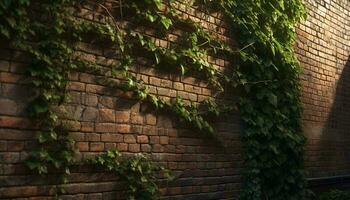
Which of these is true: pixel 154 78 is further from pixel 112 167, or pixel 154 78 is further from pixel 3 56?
pixel 3 56

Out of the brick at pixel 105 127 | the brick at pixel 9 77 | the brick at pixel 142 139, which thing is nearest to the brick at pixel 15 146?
the brick at pixel 9 77

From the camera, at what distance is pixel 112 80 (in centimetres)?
409

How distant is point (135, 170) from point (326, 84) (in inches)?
160

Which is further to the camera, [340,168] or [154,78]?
[340,168]

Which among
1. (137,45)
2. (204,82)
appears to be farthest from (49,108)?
(204,82)

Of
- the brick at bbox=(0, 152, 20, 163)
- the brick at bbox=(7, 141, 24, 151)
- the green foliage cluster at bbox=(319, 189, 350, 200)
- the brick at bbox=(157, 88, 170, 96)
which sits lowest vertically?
the green foliage cluster at bbox=(319, 189, 350, 200)

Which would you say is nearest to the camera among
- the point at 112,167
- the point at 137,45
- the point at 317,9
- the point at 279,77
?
the point at 112,167

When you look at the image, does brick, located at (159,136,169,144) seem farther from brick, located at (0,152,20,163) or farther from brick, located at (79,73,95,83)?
brick, located at (0,152,20,163)

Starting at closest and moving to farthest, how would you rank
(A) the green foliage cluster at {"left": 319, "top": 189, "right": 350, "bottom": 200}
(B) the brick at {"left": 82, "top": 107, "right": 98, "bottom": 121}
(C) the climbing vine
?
(C) the climbing vine < (B) the brick at {"left": 82, "top": 107, "right": 98, "bottom": 121} < (A) the green foliage cluster at {"left": 319, "top": 189, "right": 350, "bottom": 200}

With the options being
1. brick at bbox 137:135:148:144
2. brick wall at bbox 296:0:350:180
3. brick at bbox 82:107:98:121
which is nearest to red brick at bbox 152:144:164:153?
brick at bbox 137:135:148:144

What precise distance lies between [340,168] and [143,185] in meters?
4.34

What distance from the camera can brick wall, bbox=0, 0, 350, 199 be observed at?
3.45 metres

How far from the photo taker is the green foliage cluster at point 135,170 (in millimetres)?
3977

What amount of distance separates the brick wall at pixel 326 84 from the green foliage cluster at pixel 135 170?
300 centimetres
